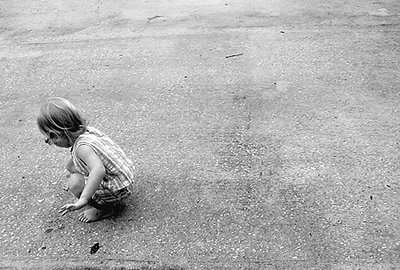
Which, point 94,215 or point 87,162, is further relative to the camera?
point 94,215

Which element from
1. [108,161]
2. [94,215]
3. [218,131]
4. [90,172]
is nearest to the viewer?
[90,172]

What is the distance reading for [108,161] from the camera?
2.79 m

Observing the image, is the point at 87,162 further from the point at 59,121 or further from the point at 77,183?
the point at 59,121

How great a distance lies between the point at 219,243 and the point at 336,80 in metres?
2.17

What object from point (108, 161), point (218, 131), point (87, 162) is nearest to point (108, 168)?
point (108, 161)

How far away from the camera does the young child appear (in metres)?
2.67

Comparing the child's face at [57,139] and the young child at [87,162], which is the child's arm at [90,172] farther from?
the child's face at [57,139]

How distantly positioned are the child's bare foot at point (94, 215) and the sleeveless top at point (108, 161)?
0.18 metres

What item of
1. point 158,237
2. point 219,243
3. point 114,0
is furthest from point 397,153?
point 114,0

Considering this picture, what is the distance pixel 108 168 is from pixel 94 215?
320mm

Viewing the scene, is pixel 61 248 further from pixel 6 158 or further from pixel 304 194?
pixel 304 194

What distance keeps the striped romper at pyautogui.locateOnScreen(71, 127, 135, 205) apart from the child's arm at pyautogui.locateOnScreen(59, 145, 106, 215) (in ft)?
0.11

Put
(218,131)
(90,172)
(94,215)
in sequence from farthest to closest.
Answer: (218,131) → (94,215) → (90,172)

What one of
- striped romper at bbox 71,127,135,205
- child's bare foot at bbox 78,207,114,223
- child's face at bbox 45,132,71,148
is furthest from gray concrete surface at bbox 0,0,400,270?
child's face at bbox 45,132,71,148
